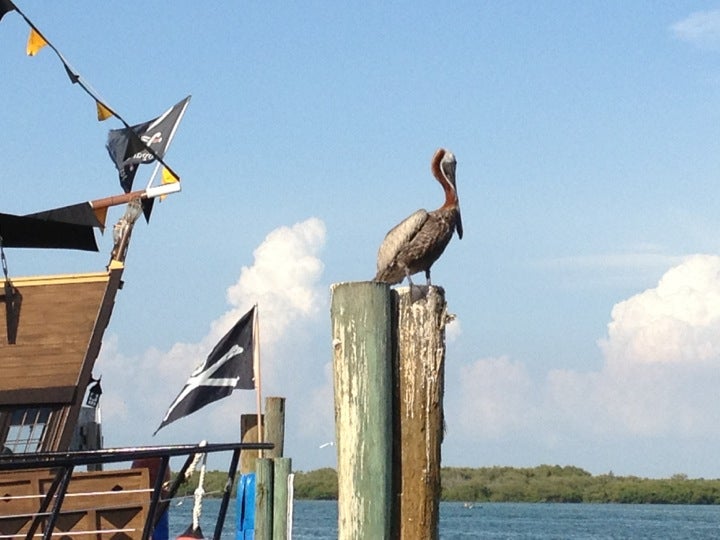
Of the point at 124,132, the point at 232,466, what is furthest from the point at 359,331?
the point at 124,132

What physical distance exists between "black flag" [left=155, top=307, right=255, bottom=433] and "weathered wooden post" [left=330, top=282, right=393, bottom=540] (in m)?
8.69

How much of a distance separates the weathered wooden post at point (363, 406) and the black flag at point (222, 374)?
869 cm

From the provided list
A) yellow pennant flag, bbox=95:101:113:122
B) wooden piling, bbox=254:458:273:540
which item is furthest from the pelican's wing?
yellow pennant flag, bbox=95:101:113:122

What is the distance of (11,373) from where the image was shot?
596 inches

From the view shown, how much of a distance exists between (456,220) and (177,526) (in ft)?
148

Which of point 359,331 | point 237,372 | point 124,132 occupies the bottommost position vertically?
point 359,331

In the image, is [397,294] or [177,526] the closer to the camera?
[397,294]

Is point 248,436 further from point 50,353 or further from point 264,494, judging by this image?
point 50,353

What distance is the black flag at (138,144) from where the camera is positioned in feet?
59.9

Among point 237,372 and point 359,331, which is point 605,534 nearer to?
point 237,372

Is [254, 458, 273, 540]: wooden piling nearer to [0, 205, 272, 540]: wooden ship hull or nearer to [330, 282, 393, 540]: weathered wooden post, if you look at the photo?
[0, 205, 272, 540]: wooden ship hull

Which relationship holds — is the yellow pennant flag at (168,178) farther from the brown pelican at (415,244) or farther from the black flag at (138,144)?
the brown pelican at (415,244)

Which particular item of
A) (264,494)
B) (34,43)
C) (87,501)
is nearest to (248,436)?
(264,494)

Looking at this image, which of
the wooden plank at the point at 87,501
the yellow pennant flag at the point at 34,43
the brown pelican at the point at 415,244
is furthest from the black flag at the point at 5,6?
the brown pelican at the point at 415,244
